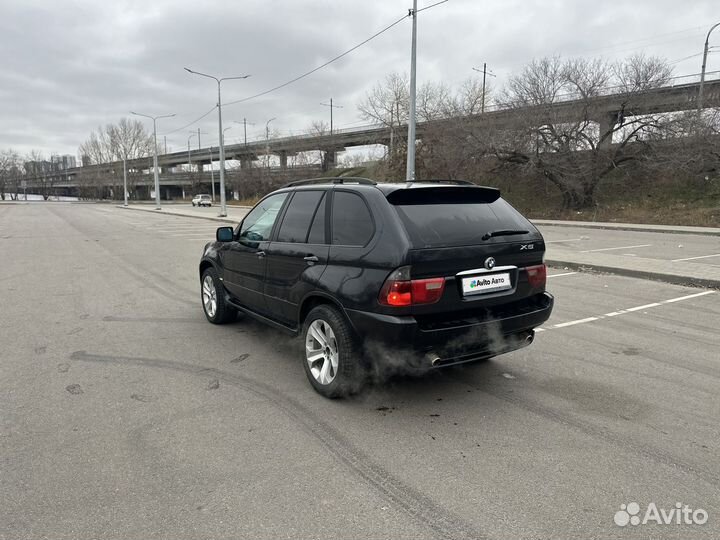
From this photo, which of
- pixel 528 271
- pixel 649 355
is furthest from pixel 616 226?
pixel 528 271

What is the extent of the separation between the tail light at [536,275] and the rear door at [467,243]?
5 centimetres

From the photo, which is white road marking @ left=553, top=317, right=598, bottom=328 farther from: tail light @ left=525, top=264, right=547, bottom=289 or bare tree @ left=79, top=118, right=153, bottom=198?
bare tree @ left=79, top=118, right=153, bottom=198

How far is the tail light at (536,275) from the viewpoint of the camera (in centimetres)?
410

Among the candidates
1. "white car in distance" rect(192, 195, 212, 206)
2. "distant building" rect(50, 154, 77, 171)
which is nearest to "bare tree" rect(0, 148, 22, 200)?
"distant building" rect(50, 154, 77, 171)

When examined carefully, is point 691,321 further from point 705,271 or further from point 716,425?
point 705,271

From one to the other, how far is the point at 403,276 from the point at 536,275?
142 cm

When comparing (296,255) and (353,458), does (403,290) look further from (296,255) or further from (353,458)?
(296,255)

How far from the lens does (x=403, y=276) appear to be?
11.2 ft

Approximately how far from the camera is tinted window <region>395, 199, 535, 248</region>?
3.62 m

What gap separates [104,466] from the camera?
296 centimetres

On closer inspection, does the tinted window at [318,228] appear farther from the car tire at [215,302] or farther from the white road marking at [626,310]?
the white road marking at [626,310]

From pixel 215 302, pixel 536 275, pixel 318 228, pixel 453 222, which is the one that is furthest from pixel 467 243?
pixel 215 302

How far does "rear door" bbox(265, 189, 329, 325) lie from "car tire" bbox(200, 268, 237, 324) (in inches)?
53.6

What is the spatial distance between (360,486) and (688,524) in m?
1.67
